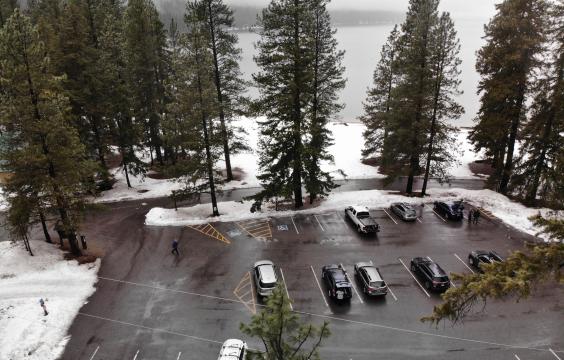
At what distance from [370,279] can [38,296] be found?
1974cm

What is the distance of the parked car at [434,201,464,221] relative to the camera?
32406 mm

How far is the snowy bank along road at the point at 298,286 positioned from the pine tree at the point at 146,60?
1219 centimetres

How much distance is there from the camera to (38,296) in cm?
2477

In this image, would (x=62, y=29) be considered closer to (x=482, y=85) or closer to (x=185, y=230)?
(x=185, y=230)

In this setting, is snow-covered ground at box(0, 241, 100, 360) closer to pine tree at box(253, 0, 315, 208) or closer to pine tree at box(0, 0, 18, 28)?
pine tree at box(253, 0, 315, 208)

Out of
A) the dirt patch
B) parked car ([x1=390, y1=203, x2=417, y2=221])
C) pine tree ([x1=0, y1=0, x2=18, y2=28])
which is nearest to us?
parked car ([x1=390, y1=203, x2=417, y2=221])

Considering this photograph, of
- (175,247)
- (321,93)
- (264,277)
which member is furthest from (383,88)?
(264,277)

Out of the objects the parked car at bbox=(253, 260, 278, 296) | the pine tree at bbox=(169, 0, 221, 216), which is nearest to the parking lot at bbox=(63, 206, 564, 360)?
the parked car at bbox=(253, 260, 278, 296)

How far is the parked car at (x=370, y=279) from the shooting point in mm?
23328

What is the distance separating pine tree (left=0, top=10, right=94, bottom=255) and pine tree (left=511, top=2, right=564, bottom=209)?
32.5 meters

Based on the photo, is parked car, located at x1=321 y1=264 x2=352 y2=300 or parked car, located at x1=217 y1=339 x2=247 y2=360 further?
parked car, located at x1=321 y1=264 x2=352 y2=300

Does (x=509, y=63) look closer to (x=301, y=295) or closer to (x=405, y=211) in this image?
(x=405, y=211)

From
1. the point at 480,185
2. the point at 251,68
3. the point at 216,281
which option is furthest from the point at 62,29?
the point at 251,68

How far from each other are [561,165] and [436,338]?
11.6 metres
